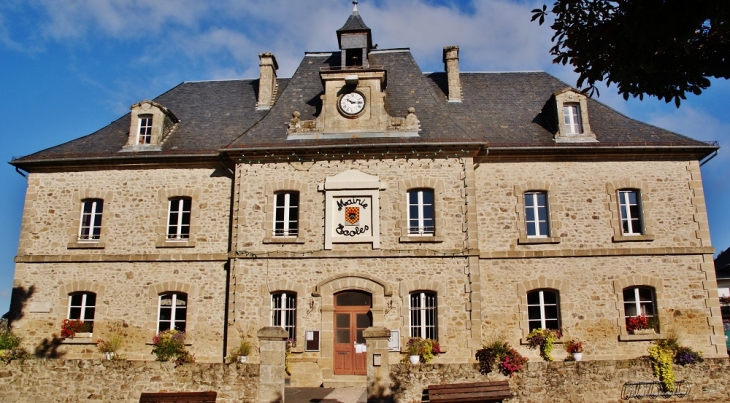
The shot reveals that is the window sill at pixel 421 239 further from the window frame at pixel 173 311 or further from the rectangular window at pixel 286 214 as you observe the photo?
the window frame at pixel 173 311

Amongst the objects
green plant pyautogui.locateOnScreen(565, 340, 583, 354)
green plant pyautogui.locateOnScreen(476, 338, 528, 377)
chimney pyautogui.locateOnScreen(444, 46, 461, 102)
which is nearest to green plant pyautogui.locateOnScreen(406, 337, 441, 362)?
green plant pyautogui.locateOnScreen(476, 338, 528, 377)

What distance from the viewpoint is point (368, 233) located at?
14.4m

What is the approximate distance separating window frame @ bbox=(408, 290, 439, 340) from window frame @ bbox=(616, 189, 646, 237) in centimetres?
553

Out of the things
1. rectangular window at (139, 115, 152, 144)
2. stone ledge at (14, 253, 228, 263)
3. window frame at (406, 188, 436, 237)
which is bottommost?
stone ledge at (14, 253, 228, 263)

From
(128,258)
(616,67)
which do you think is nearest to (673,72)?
→ (616,67)

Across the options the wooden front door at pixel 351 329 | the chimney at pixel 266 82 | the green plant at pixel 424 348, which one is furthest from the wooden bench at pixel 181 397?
the chimney at pixel 266 82

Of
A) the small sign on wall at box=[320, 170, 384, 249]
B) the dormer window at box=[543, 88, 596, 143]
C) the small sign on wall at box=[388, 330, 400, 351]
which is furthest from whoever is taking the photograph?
the dormer window at box=[543, 88, 596, 143]

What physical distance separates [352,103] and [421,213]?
3.45 meters

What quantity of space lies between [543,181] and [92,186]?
40.6 ft

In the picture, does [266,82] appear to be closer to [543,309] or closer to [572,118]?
[572,118]

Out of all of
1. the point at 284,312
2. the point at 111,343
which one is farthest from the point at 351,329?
the point at 111,343

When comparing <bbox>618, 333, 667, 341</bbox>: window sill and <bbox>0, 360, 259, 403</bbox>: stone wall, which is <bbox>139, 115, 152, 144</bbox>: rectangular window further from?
<bbox>618, 333, 667, 341</bbox>: window sill

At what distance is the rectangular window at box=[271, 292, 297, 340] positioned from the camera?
14.3 metres

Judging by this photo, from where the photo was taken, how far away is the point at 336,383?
1355cm
